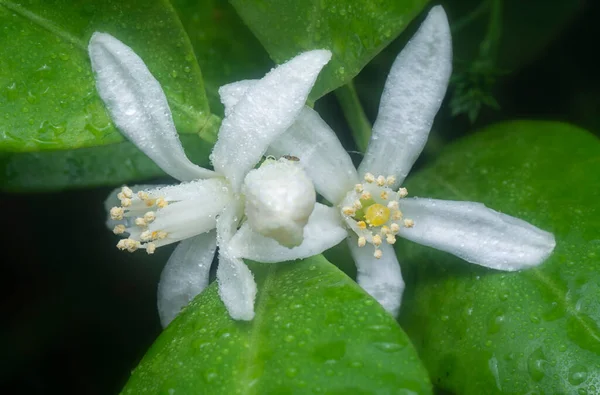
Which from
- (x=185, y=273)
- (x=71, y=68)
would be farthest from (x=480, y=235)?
(x=71, y=68)

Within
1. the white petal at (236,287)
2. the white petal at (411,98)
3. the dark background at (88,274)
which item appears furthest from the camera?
the dark background at (88,274)

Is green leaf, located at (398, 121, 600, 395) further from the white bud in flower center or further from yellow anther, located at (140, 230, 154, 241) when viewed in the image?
yellow anther, located at (140, 230, 154, 241)

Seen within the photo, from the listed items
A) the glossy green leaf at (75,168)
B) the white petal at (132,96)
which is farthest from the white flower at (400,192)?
the glossy green leaf at (75,168)

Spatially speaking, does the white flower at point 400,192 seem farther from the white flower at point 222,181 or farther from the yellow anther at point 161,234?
the yellow anther at point 161,234

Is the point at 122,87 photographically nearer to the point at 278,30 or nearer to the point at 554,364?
the point at 278,30

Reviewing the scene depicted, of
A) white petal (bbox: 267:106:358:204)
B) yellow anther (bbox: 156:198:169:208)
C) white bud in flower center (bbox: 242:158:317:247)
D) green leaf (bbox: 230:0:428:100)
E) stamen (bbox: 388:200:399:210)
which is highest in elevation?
green leaf (bbox: 230:0:428:100)

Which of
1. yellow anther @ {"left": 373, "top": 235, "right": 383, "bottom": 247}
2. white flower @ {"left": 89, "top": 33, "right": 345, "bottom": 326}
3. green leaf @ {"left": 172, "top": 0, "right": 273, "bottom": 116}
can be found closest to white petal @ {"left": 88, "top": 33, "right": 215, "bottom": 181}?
white flower @ {"left": 89, "top": 33, "right": 345, "bottom": 326}
